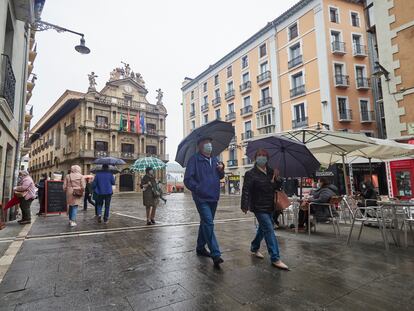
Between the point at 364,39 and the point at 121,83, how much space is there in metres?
31.9

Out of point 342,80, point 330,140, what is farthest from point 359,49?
point 330,140

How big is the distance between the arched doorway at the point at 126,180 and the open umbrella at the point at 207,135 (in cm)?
3469

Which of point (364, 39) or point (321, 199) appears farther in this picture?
point (364, 39)

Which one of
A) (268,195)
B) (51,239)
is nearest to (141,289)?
(268,195)

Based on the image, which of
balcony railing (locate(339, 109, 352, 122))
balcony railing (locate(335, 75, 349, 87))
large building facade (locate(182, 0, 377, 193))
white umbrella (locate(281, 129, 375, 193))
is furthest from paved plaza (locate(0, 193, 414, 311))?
balcony railing (locate(335, 75, 349, 87))

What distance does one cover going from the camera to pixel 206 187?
3.79m

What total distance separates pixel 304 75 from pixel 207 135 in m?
23.2

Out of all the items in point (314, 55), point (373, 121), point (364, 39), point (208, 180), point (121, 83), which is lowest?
point (208, 180)

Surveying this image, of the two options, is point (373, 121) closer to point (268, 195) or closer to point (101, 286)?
point (268, 195)

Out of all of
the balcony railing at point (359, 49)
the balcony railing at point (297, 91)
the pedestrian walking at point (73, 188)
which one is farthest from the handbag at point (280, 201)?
the balcony railing at point (359, 49)

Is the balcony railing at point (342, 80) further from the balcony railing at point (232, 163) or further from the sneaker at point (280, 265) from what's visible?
the sneaker at point (280, 265)

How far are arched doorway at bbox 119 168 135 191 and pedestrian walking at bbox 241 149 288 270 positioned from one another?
3595cm

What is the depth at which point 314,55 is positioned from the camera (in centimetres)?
2386

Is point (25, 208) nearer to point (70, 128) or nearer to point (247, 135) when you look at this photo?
point (247, 135)
